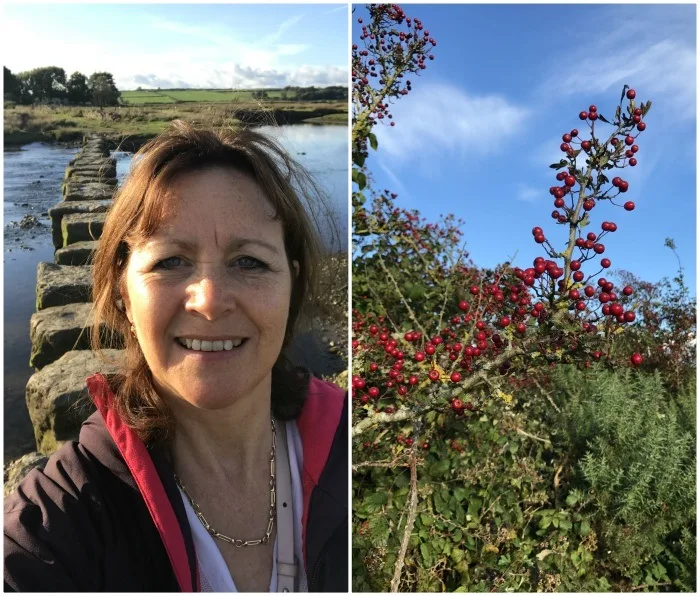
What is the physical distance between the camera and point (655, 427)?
6.31 feet

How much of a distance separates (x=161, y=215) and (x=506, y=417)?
4.98ft

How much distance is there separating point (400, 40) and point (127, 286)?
1036 millimetres

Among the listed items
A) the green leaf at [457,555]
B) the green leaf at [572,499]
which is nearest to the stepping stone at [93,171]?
the green leaf at [457,555]

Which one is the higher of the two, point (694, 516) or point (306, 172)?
point (306, 172)

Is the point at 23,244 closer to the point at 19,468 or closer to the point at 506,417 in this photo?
the point at 19,468

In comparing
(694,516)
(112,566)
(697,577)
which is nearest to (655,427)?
(694,516)

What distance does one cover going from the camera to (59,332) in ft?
4.24

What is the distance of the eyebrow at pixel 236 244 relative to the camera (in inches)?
43.4

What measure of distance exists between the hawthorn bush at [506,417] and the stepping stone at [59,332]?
25.6 inches

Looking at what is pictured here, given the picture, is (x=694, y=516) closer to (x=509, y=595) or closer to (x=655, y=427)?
(x=655, y=427)

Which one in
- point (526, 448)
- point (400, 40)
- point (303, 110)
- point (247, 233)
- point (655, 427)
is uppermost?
point (400, 40)

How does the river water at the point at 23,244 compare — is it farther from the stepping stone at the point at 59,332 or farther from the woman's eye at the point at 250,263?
the woman's eye at the point at 250,263

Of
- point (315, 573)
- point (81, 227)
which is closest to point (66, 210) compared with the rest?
point (81, 227)

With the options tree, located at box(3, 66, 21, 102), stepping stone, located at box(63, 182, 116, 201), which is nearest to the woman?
stepping stone, located at box(63, 182, 116, 201)
